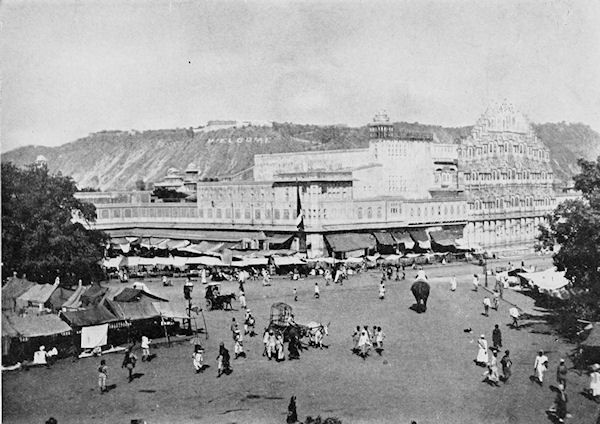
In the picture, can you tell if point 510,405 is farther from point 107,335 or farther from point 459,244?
point 459,244

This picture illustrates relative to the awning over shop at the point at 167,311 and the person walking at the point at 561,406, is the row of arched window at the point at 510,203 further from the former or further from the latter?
the person walking at the point at 561,406

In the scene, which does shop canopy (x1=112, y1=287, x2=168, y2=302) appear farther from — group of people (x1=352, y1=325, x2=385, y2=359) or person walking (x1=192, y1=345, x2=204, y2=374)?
group of people (x1=352, y1=325, x2=385, y2=359)

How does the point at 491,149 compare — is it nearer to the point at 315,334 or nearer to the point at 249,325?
the point at 249,325

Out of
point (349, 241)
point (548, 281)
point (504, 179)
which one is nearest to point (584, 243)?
point (548, 281)

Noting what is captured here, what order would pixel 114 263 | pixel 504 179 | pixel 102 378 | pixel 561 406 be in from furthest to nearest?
1. pixel 504 179
2. pixel 114 263
3. pixel 102 378
4. pixel 561 406

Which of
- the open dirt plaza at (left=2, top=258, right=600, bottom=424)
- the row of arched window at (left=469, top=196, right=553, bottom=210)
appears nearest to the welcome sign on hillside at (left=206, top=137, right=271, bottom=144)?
the row of arched window at (left=469, top=196, right=553, bottom=210)

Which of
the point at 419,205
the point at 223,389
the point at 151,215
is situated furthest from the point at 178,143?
the point at 223,389

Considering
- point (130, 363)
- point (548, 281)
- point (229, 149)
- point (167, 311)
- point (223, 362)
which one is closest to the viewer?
point (130, 363)
